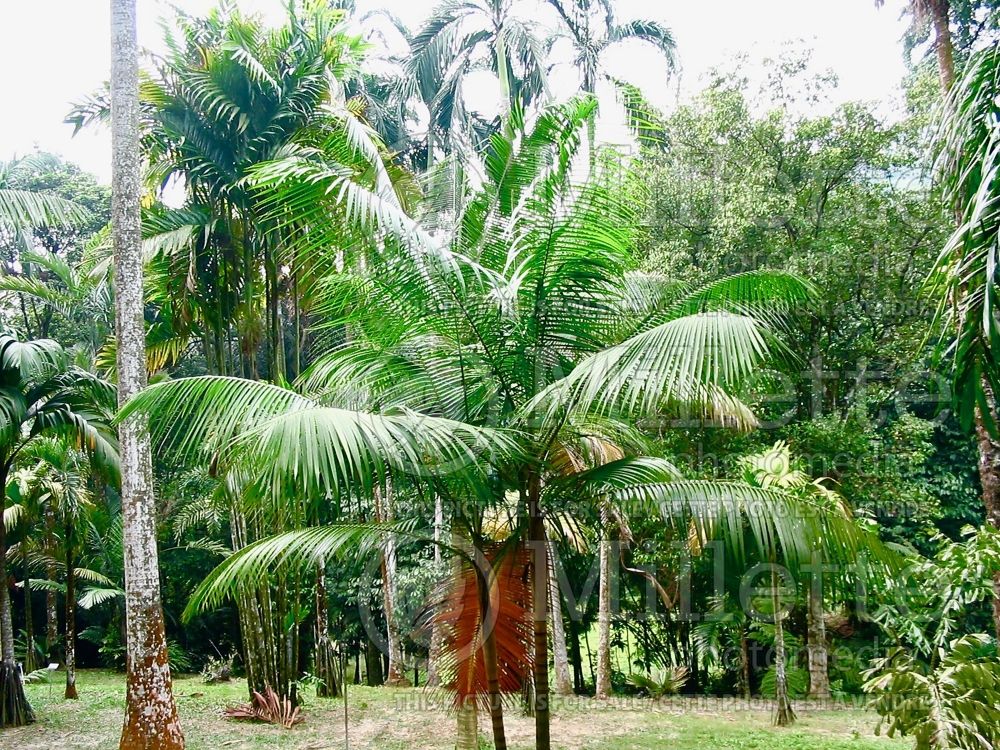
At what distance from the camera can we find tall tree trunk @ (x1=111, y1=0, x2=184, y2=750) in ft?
20.8

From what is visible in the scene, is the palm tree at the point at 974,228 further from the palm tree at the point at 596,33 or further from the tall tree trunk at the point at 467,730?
the palm tree at the point at 596,33

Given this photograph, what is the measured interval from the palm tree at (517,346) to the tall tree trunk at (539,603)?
1 cm

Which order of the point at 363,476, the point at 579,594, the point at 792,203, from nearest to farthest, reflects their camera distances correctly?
1. the point at 363,476
2. the point at 792,203
3. the point at 579,594

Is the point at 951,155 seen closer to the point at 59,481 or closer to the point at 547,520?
the point at 547,520

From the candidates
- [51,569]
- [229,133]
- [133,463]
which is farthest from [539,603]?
[51,569]

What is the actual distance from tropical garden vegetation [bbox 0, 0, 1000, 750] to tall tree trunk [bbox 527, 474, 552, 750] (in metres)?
0.02

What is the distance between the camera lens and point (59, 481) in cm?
1034

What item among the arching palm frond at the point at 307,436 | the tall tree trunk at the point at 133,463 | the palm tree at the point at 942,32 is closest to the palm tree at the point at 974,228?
the arching palm frond at the point at 307,436

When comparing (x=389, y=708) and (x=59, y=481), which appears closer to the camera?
(x=389, y=708)

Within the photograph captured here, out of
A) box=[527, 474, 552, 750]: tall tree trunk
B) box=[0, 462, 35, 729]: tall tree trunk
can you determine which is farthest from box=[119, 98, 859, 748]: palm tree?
box=[0, 462, 35, 729]: tall tree trunk

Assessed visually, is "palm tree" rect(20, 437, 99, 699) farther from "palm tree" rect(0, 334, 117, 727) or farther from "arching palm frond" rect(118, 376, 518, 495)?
"arching palm frond" rect(118, 376, 518, 495)

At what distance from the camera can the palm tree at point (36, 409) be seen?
7656 millimetres

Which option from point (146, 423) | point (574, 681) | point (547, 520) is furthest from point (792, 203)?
point (146, 423)

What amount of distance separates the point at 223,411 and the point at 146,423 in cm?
A: 75
